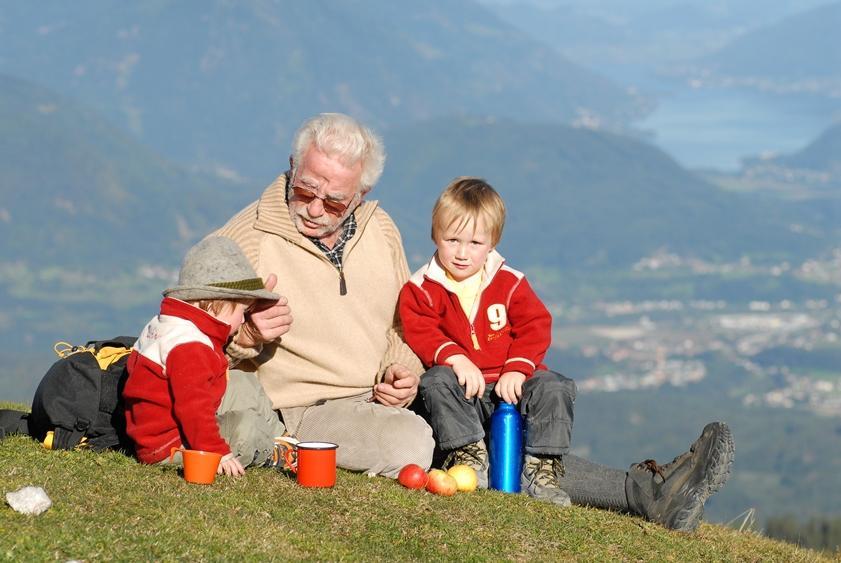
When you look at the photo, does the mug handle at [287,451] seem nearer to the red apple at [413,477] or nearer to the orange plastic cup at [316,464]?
the orange plastic cup at [316,464]

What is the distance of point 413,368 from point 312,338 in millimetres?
824

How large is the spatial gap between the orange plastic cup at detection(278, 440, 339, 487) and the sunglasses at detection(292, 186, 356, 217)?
1806mm

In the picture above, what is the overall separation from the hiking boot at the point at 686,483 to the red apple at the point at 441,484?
140cm

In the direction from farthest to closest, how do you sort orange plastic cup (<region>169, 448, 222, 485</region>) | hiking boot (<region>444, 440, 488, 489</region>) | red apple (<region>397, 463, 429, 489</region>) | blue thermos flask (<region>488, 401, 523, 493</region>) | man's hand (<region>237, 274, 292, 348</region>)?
hiking boot (<region>444, 440, 488, 489</region>), blue thermos flask (<region>488, 401, 523, 493</region>), red apple (<region>397, 463, 429, 489</region>), man's hand (<region>237, 274, 292, 348</region>), orange plastic cup (<region>169, 448, 222, 485</region>)

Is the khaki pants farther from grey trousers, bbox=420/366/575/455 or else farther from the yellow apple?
the yellow apple

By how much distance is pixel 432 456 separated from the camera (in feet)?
29.6

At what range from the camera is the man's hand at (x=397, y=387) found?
9.00 m

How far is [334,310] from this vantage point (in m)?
9.18

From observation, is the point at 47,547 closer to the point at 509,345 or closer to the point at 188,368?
the point at 188,368

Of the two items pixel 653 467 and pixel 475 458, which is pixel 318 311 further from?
pixel 653 467

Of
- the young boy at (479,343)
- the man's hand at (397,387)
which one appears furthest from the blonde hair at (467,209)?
the man's hand at (397,387)

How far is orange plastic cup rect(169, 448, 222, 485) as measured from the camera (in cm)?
775

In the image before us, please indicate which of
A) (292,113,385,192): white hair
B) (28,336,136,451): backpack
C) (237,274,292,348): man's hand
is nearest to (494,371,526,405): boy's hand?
(237,274,292,348): man's hand

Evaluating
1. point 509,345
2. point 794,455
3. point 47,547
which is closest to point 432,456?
point 509,345
